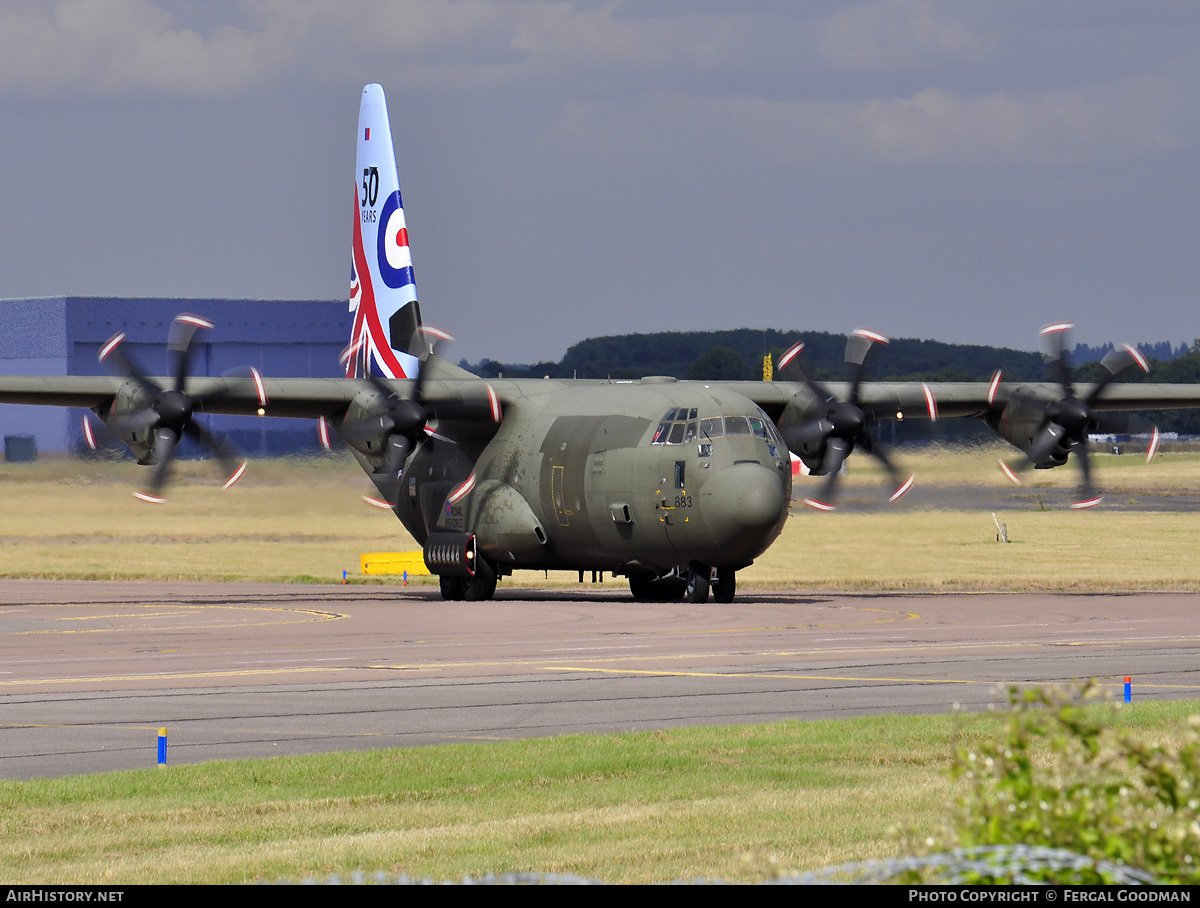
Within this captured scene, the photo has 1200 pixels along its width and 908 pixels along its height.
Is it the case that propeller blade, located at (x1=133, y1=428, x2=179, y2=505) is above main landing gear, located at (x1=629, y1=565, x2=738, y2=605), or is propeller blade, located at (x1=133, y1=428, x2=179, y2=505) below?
above

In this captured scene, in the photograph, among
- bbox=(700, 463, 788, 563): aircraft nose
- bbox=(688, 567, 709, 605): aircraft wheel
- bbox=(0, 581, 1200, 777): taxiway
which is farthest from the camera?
bbox=(688, 567, 709, 605): aircraft wheel

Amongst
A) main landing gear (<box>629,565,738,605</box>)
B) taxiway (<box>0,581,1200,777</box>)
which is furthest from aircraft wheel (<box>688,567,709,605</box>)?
taxiway (<box>0,581,1200,777</box>)

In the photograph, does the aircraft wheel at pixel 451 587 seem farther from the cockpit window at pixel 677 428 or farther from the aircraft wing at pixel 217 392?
the cockpit window at pixel 677 428

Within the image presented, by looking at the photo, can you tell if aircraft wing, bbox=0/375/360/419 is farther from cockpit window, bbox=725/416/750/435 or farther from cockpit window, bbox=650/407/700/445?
cockpit window, bbox=725/416/750/435

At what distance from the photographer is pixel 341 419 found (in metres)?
37.5

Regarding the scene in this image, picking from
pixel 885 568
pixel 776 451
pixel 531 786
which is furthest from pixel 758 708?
pixel 885 568

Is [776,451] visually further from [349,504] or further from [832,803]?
[832,803]

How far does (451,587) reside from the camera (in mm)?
37781

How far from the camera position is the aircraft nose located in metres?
31.5

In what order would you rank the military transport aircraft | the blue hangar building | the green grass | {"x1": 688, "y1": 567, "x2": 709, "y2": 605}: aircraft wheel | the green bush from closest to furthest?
the green bush
the green grass
the military transport aircraft
{"x1": 688, "y1": 567, "x2": 709, "y2": 605}: aircraft wheel
the blue hangar building

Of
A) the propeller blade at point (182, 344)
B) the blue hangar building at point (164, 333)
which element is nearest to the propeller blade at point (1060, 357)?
the propeller blade at point (182, 344)

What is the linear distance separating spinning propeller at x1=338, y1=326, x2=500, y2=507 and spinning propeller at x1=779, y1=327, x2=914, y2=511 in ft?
23.5

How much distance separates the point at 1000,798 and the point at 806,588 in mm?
37522

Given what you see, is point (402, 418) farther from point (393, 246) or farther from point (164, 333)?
point (164, 333)
